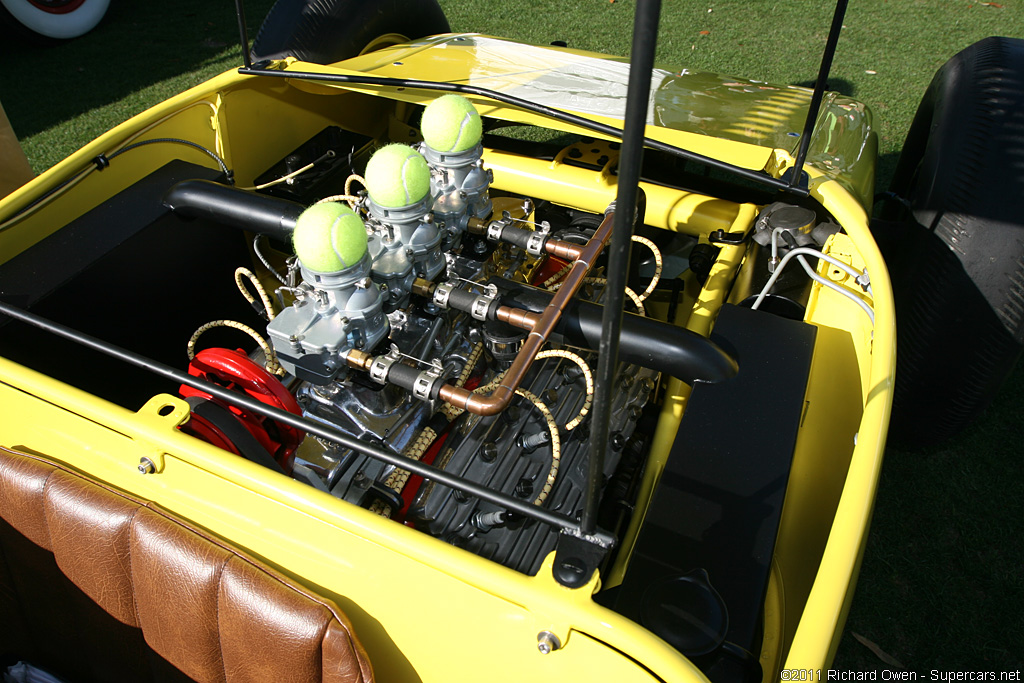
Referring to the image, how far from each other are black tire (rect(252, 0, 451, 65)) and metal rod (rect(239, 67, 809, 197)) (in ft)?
1.34

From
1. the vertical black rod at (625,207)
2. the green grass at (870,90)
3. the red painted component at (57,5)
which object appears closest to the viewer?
the vertical black rod at (625,207)

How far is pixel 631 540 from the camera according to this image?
154cm

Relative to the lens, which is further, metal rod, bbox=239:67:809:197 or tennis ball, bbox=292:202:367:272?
metal rod, bbox=239:67:809:197

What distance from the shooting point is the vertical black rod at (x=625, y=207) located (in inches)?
22.2

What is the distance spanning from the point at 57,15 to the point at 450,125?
5.15m

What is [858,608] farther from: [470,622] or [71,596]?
[71,596]

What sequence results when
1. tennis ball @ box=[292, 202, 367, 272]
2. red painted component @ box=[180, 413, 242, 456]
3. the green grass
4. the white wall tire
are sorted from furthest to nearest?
the white wall tire < the green grass < red painted component @ box=[180, 413, 242, 456] < tennis ball @ box=[292, 202, 367, 272]

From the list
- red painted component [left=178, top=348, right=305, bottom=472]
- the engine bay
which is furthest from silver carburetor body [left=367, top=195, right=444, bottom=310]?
red painted component [left=178, top=348, right=305, bottom=472]

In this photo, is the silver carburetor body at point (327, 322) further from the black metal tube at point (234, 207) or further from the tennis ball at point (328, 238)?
the black metal tube at point (234, 207)

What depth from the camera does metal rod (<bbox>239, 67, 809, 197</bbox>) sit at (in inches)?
67.9

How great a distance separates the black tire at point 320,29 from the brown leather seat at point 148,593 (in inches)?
68.6

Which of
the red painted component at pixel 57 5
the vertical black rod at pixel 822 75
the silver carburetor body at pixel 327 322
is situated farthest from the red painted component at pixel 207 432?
the red painted component at pixel 57 5

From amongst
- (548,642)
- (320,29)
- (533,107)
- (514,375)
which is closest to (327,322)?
(514,375)

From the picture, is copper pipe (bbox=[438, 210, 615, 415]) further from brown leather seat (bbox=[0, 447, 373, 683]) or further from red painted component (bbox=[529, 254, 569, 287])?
red painted component (bbox=[529, 254, 569, 287])
